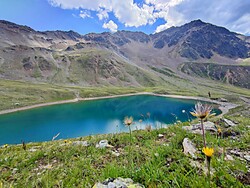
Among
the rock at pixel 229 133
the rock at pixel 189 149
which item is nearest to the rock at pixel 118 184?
the rock at pixel 189 149

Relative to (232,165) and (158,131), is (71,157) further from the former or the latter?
(232,165)

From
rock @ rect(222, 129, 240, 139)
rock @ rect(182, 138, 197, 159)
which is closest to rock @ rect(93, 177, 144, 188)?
rock @ rect(182, 138, 197, 159)

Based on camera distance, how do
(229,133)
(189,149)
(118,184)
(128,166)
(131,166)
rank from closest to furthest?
(118,184) < (131,166) < (128,166) < (189,149) < (229,133)

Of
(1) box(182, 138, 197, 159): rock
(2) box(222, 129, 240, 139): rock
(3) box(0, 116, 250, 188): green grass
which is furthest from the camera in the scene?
(2) box(222, 129, 240, 139): rock

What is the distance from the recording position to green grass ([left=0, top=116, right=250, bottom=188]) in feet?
10.7

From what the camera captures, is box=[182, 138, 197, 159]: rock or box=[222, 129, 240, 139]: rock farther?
box=[222, 129, 240, 139]: rock

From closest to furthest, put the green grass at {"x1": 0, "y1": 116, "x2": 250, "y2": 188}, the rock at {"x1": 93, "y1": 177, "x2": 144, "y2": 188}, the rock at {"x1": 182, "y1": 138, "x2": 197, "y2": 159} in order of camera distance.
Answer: the rock at {"x1": 93, "y1": 177, "x2": 144, "y2": 188}, the green grass at {"x1": 0, "y1": 116, "x2": 250, "y2": 188}, the rock at {"x1": 182, "y1": 138, "x2": 197, "y2": 159}

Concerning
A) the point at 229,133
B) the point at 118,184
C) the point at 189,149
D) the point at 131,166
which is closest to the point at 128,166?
the point at 131,166

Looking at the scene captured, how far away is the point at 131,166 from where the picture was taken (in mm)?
3939

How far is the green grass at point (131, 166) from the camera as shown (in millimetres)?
3266

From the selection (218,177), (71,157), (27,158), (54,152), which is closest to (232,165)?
(218,177)

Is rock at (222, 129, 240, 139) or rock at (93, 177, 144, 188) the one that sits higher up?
rock at (93, 177, 144, 188)

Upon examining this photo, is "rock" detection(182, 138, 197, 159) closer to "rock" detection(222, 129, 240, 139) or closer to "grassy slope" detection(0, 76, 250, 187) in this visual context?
"grassy slope" detection(0, 76, 250, 187)

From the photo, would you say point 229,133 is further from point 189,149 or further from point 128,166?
point 128,166
